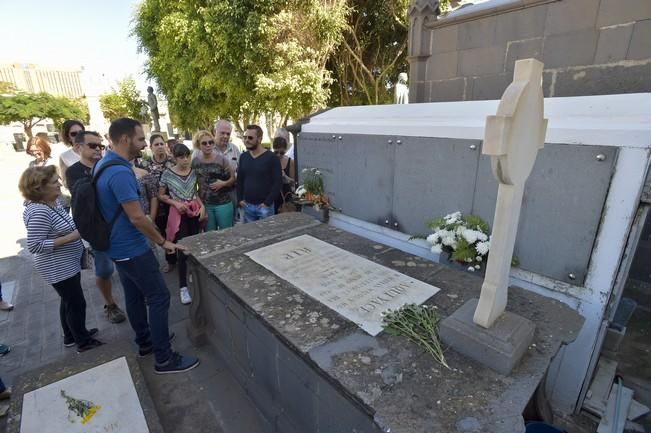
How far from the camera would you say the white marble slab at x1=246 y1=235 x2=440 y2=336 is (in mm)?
2084

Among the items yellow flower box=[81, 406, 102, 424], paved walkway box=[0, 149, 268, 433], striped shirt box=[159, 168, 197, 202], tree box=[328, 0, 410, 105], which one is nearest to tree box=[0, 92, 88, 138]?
tree box=[328, 0, 410, 105]

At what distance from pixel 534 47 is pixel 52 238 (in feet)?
16.6

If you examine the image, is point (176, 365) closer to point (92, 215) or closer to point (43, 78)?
point (92, 215)

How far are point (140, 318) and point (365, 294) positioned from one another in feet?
6.89

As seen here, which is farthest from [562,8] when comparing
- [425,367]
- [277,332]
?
[277,332]

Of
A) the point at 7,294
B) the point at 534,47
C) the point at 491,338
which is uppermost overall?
the point at 534,47

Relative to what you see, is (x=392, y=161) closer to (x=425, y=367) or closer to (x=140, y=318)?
(x=425, y=367)

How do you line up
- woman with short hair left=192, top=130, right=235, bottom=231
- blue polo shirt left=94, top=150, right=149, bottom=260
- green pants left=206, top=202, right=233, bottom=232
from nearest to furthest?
blue polo shirt left=94, top=150, right=149, bottom=260
woman with short hair left=192, top=130, right=235, bottom=231
green pants left=206, top=202, right=233, bottom=232

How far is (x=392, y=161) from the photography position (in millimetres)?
3340


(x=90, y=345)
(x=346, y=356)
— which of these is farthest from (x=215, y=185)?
(x=346, y=356)

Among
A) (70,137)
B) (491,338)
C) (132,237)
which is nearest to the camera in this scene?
(491,338)

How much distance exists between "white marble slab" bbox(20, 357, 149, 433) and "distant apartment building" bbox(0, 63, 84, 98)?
317 feet

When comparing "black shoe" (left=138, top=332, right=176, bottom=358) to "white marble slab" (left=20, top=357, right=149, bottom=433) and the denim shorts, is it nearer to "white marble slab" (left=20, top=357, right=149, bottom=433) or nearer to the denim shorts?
"white marble slab" (left=20, top=357, right=149, bottom=433)

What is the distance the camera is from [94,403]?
7.48 ft
